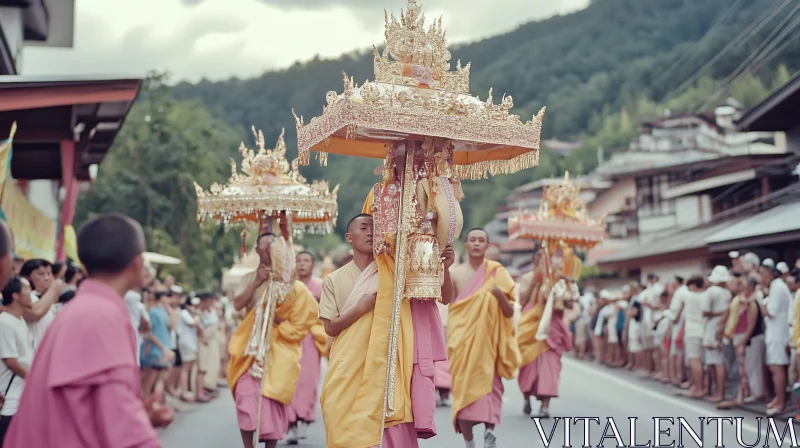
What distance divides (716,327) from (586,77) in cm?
8241

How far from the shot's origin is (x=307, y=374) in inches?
480

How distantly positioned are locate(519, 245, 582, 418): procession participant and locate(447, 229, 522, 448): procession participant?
8.46ft

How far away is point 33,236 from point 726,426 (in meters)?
9.67

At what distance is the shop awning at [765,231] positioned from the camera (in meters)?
19.0

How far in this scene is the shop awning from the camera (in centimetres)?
1897

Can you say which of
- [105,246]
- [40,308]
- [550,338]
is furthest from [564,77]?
[105,246]

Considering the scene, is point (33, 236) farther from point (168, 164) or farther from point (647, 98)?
point (647, 98)

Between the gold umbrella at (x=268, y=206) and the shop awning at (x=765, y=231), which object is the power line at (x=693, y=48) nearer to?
the shop awning at (x=765, y=231)

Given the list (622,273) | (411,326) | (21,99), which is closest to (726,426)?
(411,326)

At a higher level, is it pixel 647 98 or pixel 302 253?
pixel 647 98

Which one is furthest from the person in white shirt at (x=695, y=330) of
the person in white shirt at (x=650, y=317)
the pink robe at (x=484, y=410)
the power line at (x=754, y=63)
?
the power line at (x=754, y=63)

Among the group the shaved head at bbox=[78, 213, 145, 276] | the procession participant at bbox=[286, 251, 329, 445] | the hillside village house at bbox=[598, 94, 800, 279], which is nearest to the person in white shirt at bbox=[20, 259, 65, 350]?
the shaved head at bbox=[78, 213, 145, 276]

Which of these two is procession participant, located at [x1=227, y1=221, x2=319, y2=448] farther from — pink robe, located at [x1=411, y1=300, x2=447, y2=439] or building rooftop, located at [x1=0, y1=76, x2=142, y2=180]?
pink robe, located at [x1=411, y1=300, x2=447, y2=439]

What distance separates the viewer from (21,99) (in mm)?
9773
